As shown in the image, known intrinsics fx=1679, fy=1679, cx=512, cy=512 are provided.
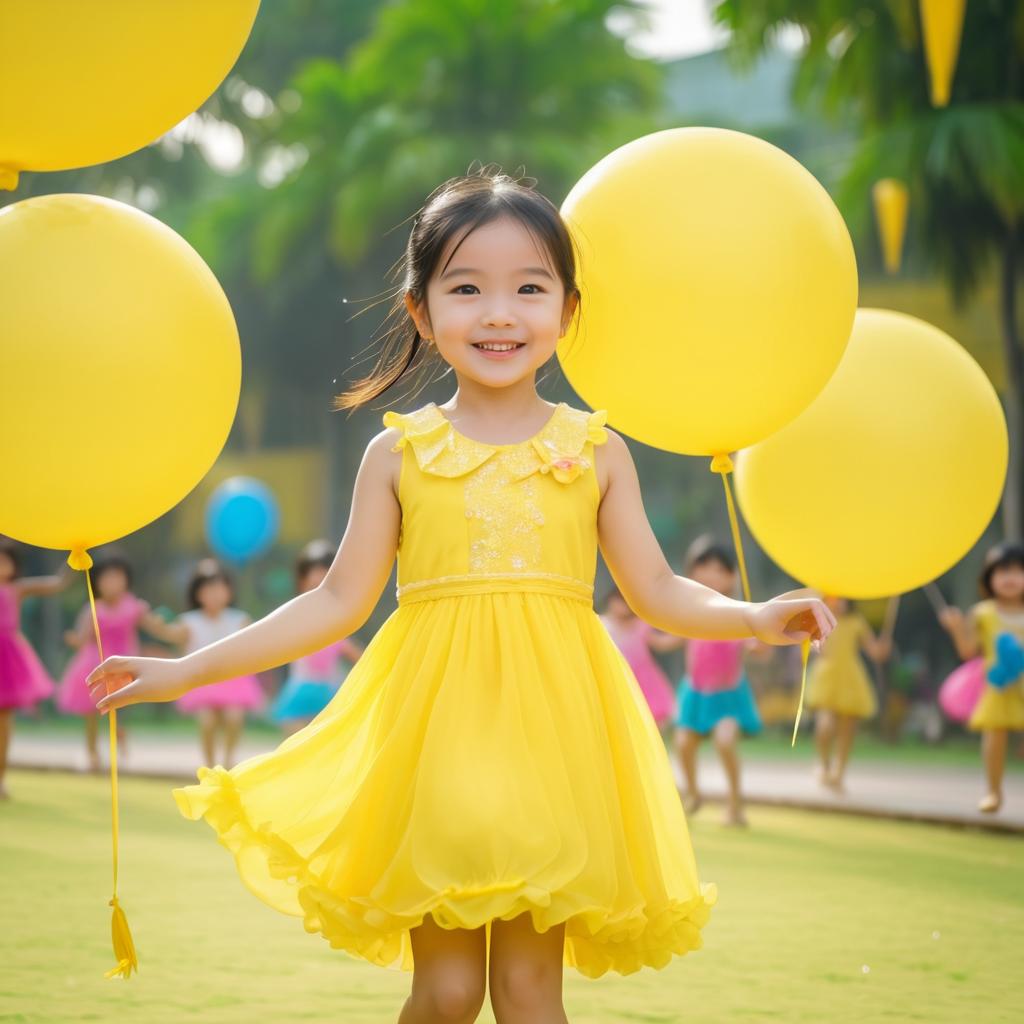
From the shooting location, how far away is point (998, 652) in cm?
934

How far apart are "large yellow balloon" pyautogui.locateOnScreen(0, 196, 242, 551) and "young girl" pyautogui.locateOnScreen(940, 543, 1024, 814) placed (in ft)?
20.6

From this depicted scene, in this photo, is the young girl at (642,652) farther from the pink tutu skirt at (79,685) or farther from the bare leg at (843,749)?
the pink tutu skirt at (79,685)

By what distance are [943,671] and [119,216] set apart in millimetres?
16324

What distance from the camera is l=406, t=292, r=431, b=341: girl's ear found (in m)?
3.36

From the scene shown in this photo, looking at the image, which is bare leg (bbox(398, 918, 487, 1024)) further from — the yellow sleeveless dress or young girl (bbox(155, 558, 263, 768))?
young girl (bbox(155, 558, 263, 768))

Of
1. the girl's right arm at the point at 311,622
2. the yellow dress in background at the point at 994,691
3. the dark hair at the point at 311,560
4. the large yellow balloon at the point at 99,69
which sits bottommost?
the yellow dress in background at the point at 994,691

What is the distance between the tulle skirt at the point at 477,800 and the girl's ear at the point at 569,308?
0.60 metres

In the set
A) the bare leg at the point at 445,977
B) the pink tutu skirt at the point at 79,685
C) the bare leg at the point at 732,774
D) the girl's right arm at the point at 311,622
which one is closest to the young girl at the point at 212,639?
the pink tutu skirt at the point at 79,685

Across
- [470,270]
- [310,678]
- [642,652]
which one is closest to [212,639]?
[310,678]

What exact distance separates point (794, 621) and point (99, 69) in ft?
6.38

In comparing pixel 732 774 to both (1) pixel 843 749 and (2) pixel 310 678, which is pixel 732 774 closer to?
(1) pixel 843 749

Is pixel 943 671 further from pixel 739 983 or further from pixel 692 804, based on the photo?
pixel 739 983

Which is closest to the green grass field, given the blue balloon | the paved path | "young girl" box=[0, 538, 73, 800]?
the paved path

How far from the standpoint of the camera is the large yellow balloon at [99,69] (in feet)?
11.8
